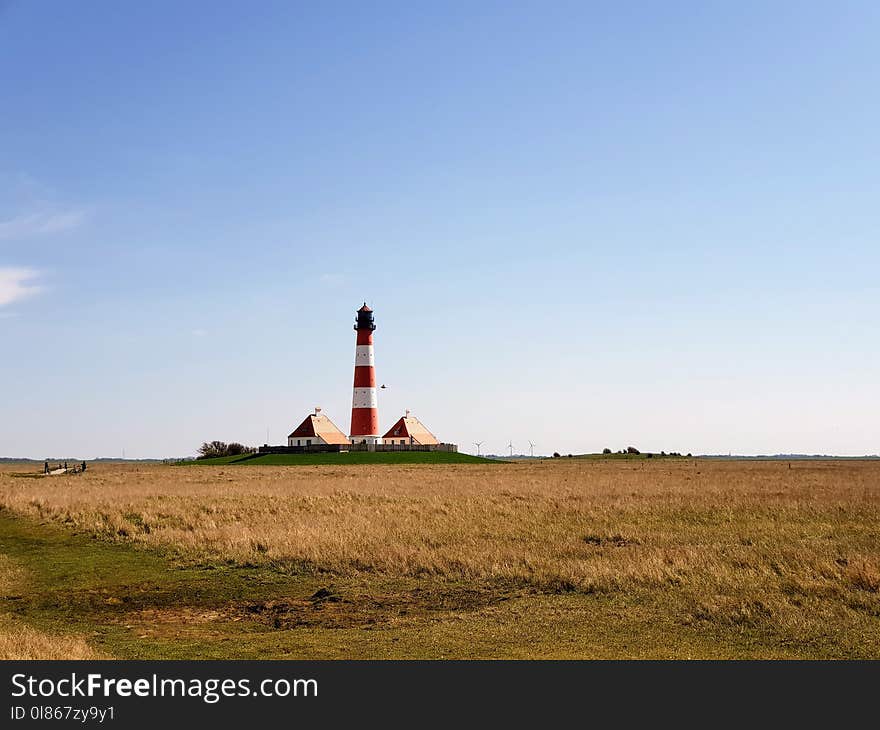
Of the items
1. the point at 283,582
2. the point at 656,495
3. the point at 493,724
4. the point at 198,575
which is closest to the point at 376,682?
the point at 493,724

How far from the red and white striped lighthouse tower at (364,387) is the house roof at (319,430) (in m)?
9.12

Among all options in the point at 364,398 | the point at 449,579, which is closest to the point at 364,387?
the point at 364,398

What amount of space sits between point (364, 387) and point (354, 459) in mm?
12343

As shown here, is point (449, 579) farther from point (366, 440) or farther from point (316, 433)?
point (316, 433)

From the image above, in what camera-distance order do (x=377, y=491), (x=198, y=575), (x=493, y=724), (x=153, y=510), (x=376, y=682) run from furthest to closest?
(x=377, y=491), (x=153, y=510), (x=198, y=575), (x=376, y=682), (x=493, y=724)

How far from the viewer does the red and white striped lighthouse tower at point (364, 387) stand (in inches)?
3935

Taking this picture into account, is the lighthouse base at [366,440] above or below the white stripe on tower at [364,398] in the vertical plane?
below

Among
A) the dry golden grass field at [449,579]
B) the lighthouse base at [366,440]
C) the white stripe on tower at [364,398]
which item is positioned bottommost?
the dry golden grass field at [449,579]

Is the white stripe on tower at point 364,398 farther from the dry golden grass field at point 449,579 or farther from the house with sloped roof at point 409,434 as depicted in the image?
the dry golden grass field at point 449,579

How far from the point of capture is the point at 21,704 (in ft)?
30.9

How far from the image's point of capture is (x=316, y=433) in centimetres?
10925

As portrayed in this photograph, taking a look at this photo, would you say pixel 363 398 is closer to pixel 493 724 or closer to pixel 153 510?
pixel 153 510

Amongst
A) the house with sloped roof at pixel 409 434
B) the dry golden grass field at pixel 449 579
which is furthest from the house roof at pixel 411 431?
the dry golden grass field at pixel 449 579

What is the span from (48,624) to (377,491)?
28274 mm
